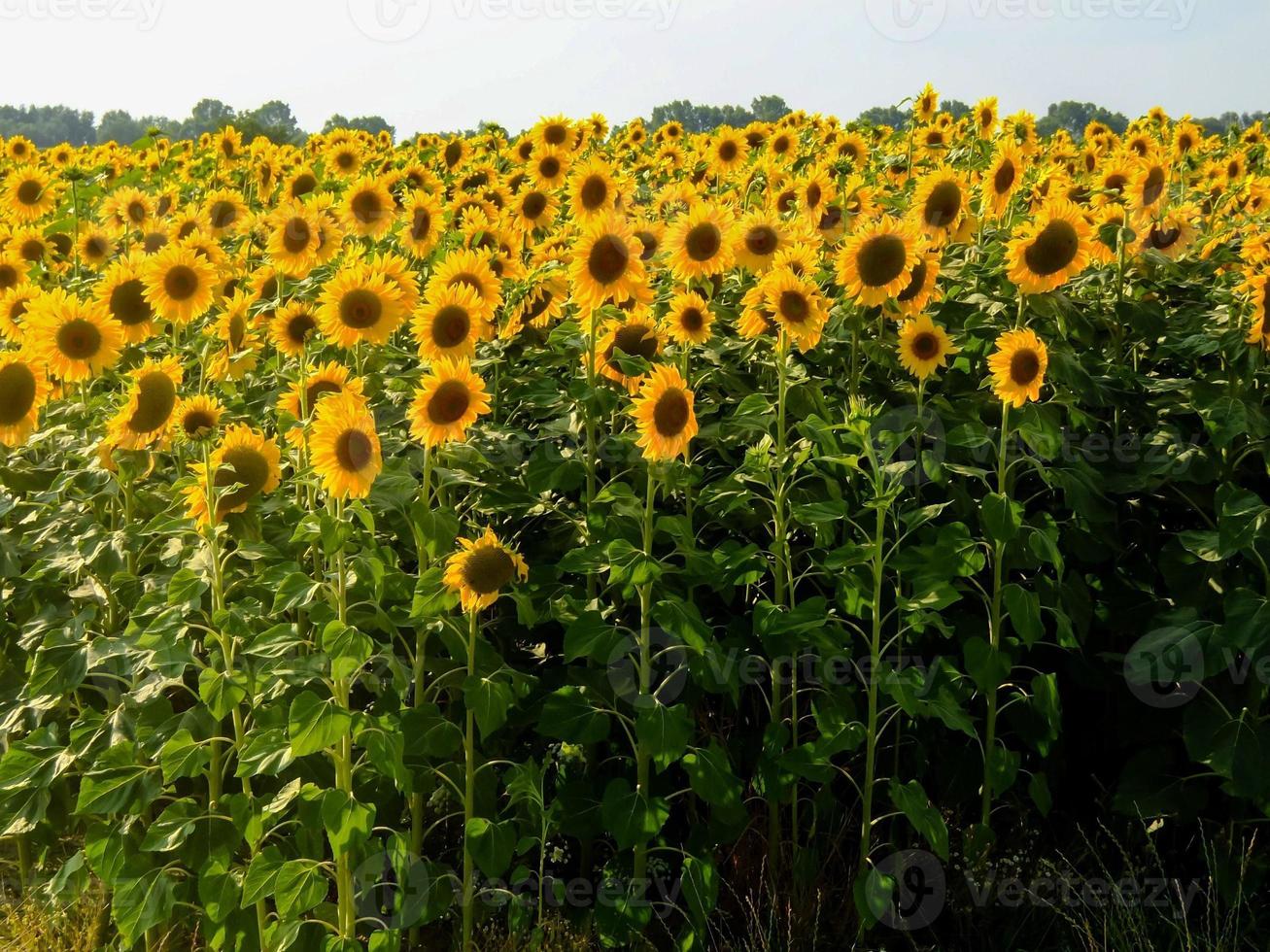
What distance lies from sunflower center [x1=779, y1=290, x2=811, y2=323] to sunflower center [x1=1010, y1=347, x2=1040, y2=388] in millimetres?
661

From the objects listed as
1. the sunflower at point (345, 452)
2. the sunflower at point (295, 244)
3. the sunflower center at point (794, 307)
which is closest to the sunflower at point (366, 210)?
the sunflower at point (295, 244)

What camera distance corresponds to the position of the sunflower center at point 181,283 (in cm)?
440

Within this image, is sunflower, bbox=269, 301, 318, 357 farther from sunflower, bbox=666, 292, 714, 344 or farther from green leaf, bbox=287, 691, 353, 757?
green leaf, bbox=287, 691, 353, 757

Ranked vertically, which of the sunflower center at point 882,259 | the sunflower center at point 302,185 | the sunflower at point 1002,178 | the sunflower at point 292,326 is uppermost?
the sunflower at point 1002,178

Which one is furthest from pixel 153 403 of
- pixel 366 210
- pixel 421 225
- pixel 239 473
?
pixel 366 210

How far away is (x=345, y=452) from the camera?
310 centimetres

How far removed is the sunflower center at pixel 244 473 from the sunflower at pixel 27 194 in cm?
506

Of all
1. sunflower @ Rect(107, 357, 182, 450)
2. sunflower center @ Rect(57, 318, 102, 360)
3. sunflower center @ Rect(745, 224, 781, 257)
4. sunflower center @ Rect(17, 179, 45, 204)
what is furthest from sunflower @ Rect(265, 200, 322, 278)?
sunflower center @ Rect(17, 179, 45, 204)

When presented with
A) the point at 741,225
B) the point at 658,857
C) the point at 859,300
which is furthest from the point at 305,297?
the point at 658,857

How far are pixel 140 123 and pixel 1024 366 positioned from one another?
2676 inches

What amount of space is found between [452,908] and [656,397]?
71.0 inches

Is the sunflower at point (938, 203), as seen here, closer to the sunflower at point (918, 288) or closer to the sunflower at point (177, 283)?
the sunflower at point (918, 288)

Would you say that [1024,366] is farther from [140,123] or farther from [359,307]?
[140,123]

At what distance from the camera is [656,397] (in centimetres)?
345
